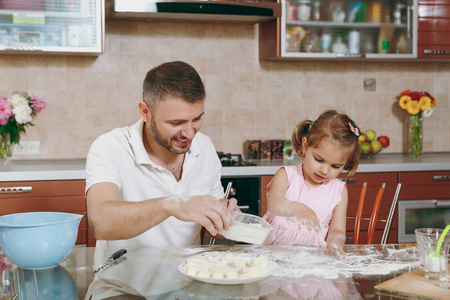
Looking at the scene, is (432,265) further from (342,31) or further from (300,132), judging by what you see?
(342,31)

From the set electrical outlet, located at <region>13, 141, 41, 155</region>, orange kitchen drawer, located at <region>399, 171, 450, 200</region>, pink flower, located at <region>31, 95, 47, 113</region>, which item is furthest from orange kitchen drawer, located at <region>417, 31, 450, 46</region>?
electrical outlet, located at <region>13, 141, 41, 155</region>

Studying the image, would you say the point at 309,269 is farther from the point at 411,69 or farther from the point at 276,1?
the point at 411,69

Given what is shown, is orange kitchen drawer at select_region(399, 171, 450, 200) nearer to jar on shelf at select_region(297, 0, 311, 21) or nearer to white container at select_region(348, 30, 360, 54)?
white container at select_region(348, 30, 360, 54)

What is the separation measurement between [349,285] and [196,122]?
769mm

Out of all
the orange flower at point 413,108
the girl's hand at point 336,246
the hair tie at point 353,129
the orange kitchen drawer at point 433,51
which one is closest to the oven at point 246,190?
the hair tie at point 353,129

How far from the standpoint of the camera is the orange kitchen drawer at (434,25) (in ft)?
12.4

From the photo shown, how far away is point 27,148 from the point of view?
3.54m

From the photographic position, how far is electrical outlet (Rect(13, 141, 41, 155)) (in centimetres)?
352

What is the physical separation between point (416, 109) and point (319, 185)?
6.35 feet

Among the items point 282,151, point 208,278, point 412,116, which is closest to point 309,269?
point 208,278

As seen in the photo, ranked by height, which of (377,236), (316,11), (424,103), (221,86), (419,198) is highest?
(316,11)

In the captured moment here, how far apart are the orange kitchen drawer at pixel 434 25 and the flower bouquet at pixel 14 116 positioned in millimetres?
2505

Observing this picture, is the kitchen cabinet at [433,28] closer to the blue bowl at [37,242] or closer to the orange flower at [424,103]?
the orange flower at [424,103]

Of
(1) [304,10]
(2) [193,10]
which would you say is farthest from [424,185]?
(2) [193,10]
